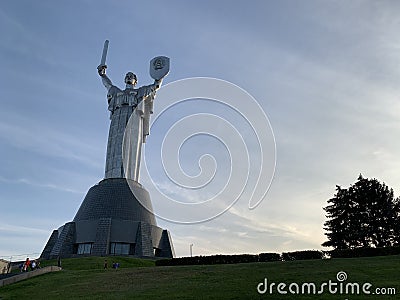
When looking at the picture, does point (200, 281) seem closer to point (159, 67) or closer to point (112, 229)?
point (112, 229)

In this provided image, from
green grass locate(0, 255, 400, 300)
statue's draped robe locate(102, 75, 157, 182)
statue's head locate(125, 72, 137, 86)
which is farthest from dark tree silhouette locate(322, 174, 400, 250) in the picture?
statue's head locate(125, 72, 137, 86)

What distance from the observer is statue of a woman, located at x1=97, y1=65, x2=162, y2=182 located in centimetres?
4884

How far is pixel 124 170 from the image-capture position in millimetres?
48094

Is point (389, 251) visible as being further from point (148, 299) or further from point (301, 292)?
point (148, 299)

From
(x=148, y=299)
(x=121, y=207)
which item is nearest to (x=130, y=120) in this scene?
(x=121, y=207)

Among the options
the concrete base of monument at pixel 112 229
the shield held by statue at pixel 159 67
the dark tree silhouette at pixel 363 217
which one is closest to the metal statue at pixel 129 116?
the shield held by statue at pixel 159 67

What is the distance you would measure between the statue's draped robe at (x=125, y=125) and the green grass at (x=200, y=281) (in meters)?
23.0

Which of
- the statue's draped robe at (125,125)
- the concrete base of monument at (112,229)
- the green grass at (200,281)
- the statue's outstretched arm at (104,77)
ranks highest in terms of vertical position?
the statue's outstretched arm at (104,77)

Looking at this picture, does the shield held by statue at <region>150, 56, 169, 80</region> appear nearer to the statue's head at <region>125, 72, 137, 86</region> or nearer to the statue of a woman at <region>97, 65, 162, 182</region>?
the statue of a woman at <region>97, 65, 162, 182</region>

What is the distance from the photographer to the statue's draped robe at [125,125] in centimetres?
4878

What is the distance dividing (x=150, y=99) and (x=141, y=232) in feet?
56.2

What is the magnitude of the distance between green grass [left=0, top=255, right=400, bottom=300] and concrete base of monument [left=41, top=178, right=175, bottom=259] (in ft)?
51.4

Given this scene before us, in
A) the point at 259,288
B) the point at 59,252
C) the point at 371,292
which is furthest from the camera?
the point at 59,252

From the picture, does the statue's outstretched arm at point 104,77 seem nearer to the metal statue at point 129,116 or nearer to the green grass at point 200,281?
the metal statue at point 129,116
